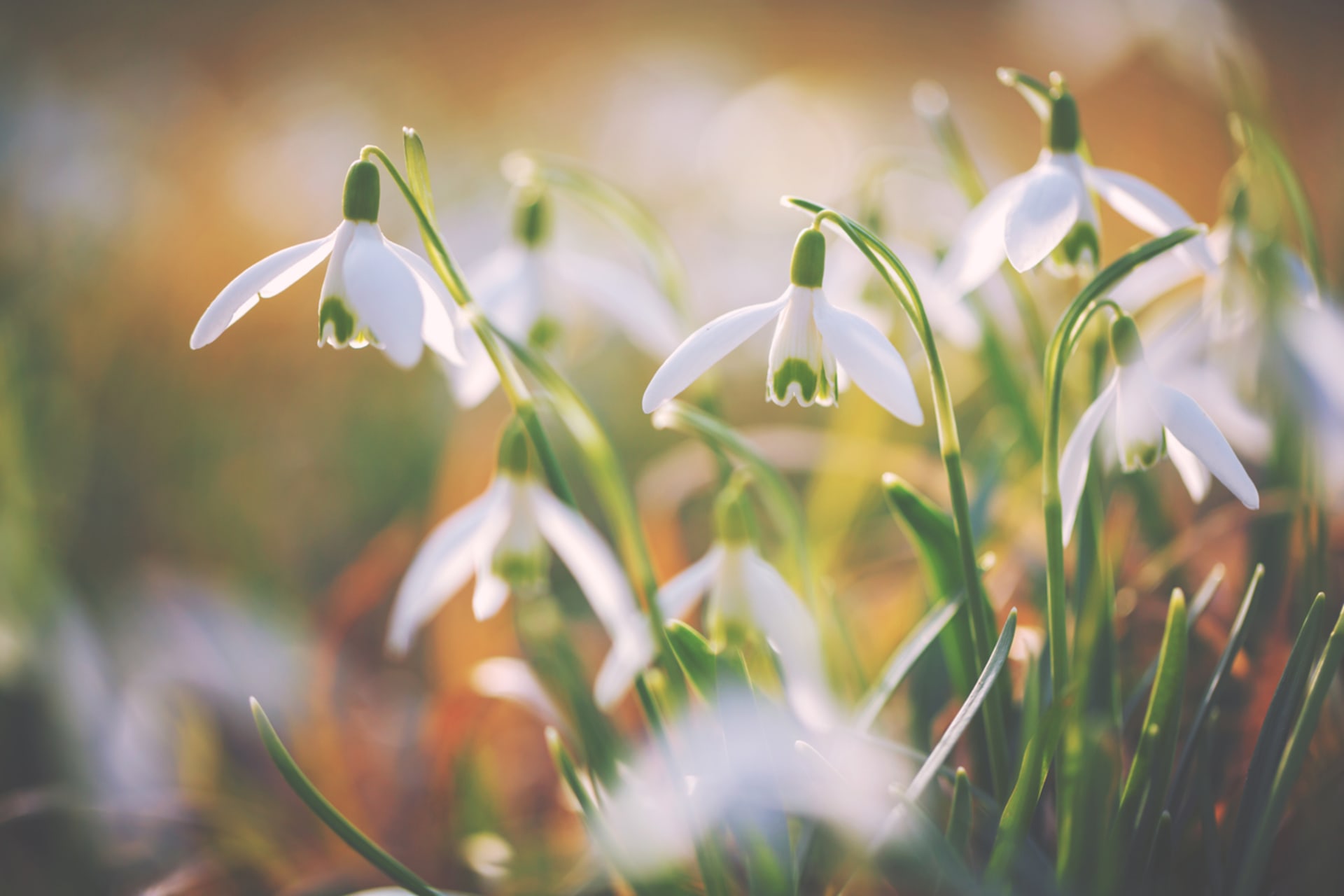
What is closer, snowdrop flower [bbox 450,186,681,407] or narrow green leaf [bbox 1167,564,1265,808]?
narrow green leaf [bbox 1167,564,1265,808]

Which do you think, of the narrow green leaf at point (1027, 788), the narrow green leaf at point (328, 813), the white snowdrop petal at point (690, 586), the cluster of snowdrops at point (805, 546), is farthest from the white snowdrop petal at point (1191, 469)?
the narrow green leaf at point (328, 813)

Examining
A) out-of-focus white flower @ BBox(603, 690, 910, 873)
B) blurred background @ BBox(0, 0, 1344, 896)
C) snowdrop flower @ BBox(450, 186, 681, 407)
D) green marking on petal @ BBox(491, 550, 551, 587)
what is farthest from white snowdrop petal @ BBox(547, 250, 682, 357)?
out-of-focus white flower @ BBox(603, 690, 910, 873)

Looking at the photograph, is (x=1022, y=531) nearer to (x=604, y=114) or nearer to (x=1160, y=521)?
(x=1160, y=521)

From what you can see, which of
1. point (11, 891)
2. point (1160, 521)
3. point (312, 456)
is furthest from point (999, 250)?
point (312, 456)

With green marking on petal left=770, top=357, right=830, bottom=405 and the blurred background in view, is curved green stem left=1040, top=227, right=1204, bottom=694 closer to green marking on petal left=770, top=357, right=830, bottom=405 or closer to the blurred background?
green marking on petal left=770, top=357, right=830, bottom=405

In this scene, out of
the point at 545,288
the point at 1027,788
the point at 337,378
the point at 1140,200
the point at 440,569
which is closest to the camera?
the point at 1027,788

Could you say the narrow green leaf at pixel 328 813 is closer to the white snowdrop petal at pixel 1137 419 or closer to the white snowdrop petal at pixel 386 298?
the white snowdrop petal at pixel 386 298

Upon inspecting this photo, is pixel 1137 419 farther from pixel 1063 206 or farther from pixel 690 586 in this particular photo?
pixel 690 586

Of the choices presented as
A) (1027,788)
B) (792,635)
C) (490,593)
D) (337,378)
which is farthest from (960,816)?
(337,378)
